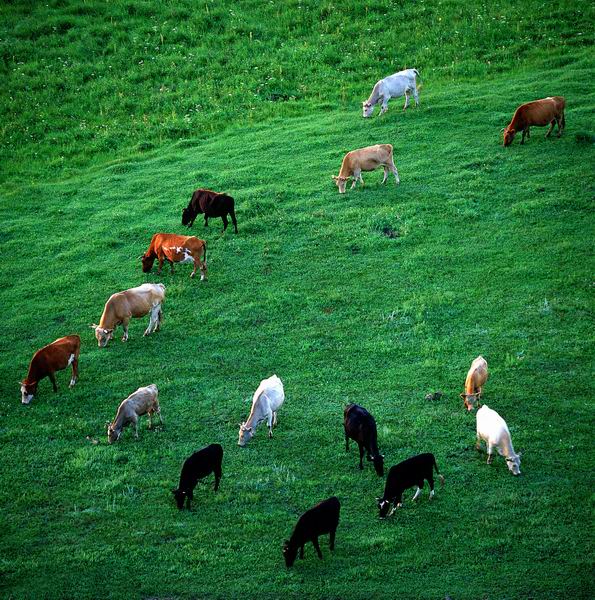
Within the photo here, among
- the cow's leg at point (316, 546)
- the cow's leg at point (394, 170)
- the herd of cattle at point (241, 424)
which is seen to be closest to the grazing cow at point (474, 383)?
the herd of cattle at point (241, 424)

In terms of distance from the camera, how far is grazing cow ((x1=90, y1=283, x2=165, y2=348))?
2130cm

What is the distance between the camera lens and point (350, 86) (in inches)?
1423

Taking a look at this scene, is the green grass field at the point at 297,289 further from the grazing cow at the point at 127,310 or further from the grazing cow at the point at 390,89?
the grazing cow at the point at 390,89

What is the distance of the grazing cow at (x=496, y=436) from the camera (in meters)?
15.4

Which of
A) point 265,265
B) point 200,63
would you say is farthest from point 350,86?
point 265,265

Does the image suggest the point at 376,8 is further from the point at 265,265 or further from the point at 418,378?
the point at 418,378

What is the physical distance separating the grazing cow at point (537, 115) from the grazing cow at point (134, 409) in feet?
54.9

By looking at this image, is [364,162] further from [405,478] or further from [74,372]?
[405,478]

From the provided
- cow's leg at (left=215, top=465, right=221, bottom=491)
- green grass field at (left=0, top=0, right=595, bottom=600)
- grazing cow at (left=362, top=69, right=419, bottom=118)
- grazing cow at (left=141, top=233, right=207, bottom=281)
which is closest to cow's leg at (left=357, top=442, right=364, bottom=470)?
green grass field at (left=0, top=0, right=595, bottom=600)

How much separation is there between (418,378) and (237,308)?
5737mm

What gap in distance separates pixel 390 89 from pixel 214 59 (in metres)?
10.4

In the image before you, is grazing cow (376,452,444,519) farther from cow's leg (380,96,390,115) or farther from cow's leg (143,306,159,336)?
cow's leg (380,96,390,115)

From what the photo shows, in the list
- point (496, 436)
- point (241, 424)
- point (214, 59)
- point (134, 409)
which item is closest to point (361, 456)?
point (496, 436)

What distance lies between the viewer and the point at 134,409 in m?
17.4
